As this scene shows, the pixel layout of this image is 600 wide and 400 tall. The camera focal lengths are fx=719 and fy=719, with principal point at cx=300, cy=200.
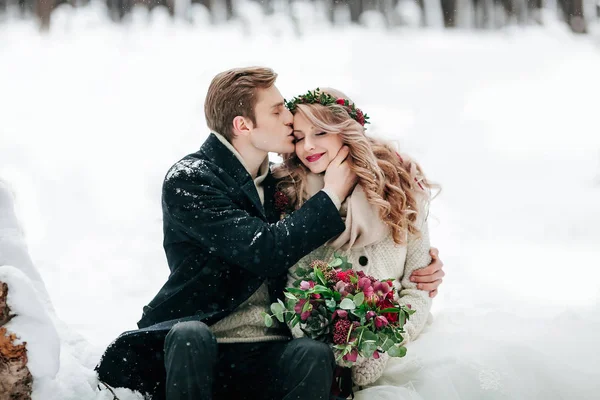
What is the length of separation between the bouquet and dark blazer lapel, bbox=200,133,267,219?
460 mm

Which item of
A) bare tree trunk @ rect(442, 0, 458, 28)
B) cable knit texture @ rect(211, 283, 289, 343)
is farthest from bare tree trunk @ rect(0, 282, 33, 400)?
bare tree trunk @ rect(442, 0, 458, 28)

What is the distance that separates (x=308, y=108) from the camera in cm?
319

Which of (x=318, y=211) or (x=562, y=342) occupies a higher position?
(x=318, y=211)

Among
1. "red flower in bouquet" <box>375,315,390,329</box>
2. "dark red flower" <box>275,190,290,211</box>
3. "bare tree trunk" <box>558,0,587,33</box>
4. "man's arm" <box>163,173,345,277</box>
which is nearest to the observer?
"red flower in bouquet" <box>375,315,390,329</box>

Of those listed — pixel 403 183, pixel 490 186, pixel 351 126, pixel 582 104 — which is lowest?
pixel 490 186

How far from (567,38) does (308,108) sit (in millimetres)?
5717

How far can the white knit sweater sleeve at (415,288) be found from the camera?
3.15 meters

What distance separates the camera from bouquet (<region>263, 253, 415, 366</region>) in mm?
2545

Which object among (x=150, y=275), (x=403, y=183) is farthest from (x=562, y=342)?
(x=150, y=275)

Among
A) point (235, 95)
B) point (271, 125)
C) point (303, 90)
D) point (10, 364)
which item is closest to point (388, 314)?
point (271, 125)

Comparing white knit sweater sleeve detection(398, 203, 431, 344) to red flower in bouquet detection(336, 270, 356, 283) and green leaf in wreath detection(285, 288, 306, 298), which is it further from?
green leaf in wreath detection(285, 288, 306, 298)

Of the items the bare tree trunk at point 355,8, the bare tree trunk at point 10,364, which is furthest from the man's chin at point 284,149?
the bare tree trunk at point 355,8

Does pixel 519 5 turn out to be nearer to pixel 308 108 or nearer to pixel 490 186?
pixel 490 186

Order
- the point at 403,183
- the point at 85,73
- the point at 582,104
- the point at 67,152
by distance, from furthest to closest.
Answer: the point at 582,104
the point at 85,73
the point at 67,152
the point at 403,183
